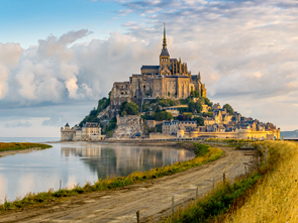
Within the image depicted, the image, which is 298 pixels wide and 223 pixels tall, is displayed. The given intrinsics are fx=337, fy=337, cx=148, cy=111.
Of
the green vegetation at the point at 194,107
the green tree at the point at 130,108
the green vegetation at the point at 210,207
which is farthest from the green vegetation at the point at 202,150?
the green vegetation at the point at 194,107

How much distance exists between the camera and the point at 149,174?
66.7 feet

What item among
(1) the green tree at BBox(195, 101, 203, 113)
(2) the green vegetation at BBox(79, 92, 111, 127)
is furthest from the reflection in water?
(2) the green vegetation at BBox(79, 92, 111, 127)

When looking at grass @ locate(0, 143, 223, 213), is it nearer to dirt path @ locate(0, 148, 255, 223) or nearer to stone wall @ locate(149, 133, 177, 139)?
dirt path @ locate(0, 148, 255, 223)

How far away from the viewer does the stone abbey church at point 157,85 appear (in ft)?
401

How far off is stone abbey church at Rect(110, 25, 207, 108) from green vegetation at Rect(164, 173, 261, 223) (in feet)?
356

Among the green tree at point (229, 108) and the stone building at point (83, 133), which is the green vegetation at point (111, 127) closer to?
the stone building at point (83, 133)

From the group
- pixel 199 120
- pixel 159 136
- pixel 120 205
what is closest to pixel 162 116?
pixel 159 136

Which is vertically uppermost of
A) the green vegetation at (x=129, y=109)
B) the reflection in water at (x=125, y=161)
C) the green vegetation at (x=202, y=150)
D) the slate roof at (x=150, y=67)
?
the slate roof at (x=150, y=67)

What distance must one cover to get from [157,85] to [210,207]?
11238 cm

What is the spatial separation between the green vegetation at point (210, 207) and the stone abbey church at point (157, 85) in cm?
10865

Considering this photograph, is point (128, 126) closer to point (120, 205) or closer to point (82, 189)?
point (82, 189)

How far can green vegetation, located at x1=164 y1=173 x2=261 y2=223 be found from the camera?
928 centimetres

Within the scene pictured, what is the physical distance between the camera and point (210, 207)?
1044cm

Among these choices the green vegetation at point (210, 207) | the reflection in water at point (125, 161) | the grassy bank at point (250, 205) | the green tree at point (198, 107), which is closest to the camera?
the grassy bank at point (250, 205)
